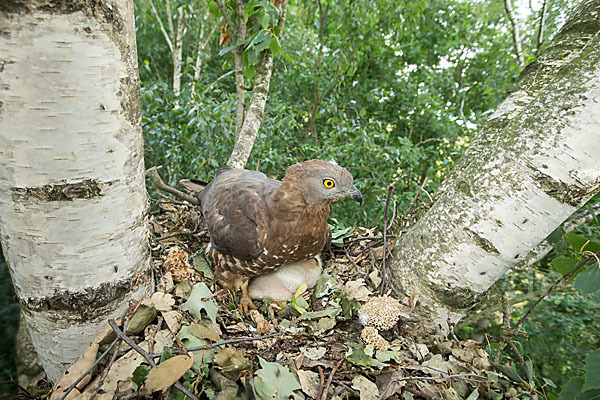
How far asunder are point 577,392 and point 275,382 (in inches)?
48.5

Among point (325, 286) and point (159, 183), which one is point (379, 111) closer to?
point (159, 183)

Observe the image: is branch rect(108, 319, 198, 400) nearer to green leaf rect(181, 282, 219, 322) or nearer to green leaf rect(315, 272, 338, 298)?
green leaf rect(181, 282, 219, 322)

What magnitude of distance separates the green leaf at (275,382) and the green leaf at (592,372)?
1061 millimetres

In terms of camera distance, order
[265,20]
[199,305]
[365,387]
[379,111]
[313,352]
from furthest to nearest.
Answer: [379,111] → [265,20] → [199,305] → [313,352] → [365,387]

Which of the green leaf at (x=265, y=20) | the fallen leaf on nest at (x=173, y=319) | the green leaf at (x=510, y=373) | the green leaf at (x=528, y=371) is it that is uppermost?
the green leaf at (x=265, y=20)

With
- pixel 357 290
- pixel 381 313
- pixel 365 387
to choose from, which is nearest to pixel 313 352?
pixel 365 387

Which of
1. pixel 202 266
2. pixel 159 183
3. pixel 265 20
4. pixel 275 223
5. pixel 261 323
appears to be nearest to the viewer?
pixel 261 323

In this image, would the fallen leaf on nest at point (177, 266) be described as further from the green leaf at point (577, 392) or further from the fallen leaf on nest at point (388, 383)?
the green leaf at point (577, 392)

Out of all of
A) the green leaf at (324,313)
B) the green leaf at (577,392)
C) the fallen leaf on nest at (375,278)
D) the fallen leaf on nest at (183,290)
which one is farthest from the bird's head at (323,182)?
the green leaf at (577,392)

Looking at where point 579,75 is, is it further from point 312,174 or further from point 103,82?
point 103,82

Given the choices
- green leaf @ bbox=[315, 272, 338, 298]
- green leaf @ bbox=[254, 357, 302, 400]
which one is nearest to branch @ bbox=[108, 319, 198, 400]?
green leaf @ bbox=[254, 357, 302, 400]

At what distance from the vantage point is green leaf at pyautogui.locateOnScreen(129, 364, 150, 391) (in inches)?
47.1

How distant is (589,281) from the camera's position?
4.19 ft

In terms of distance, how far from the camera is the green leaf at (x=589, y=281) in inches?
48.9
